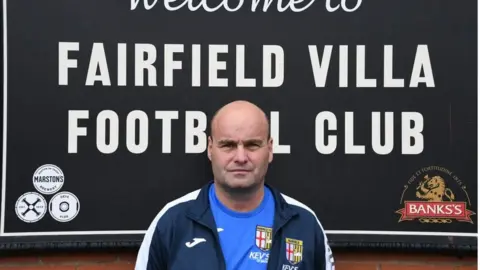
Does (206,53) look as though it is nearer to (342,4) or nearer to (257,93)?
(257,93)

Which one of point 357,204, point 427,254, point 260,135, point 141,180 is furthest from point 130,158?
point 427,254

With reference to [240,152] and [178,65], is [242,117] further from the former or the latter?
[178,65]

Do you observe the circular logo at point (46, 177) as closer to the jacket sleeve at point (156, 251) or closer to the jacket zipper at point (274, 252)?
the jacket sleeve at point (156, 251)

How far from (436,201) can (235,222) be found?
96cm

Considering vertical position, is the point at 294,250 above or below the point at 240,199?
below

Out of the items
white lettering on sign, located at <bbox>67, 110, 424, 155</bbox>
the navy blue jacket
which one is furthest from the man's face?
white lettering on sign, located at <bbox>67, 110, 424, 155</bbox>

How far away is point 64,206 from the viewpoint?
2449 millimetres

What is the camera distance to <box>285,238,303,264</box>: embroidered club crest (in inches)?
75.6

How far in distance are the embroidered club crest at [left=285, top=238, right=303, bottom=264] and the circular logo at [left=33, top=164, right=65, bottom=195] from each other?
100 centimetres

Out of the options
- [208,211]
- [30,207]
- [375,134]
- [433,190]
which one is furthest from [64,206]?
[433,190]

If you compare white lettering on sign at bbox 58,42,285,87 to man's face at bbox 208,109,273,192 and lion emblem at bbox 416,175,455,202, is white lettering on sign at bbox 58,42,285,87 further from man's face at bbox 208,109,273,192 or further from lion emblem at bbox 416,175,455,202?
lion emblem at bbox 416,175,455,202

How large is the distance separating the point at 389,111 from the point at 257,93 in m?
0.52

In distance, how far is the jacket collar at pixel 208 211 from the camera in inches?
75.7

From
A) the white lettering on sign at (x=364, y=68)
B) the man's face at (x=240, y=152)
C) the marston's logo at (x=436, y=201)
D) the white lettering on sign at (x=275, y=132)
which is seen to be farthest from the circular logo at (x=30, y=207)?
the marston's logo at (x=436, y=201)
